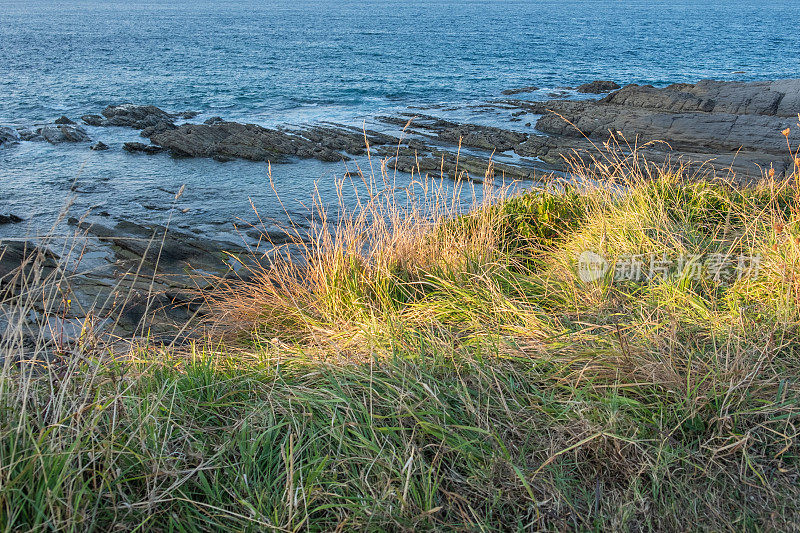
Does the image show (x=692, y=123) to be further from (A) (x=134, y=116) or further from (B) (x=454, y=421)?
(A) (x=134, y=116)

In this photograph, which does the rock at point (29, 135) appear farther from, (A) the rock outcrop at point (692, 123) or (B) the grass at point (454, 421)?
(B) the grass at point (454, 421)

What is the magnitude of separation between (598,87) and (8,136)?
2611 centimetres

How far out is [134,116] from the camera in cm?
2120

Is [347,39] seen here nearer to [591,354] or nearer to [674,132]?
[674,132]

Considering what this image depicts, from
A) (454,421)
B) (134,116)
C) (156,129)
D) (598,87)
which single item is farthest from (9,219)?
(598,87)

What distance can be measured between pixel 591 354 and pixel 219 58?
45830mm

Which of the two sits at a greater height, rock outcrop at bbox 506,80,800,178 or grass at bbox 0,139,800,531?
grass at bbox 0,139,800,531

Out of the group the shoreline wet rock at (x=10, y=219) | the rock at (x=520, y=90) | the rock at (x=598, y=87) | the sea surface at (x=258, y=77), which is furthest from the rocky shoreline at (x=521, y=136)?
the rock at (x=598, y=87)

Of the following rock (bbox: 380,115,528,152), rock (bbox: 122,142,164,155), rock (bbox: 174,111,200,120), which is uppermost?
rock (bbox: 380,115,528,152)

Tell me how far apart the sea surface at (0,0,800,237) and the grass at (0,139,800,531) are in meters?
1.26

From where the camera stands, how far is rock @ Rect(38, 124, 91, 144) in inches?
718

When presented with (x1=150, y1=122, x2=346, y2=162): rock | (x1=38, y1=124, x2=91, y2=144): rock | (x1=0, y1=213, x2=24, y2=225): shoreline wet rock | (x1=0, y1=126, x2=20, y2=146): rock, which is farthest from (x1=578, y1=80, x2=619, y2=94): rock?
(x1=0, y1=213, x2=24, y2=225): shoreline wet rock

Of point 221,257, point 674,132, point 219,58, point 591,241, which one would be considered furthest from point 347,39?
point 591,241

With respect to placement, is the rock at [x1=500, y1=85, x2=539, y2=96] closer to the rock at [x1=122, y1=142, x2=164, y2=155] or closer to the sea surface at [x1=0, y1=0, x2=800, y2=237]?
the sea surface at [x1=0, y1=0, x2=800, y2=237]
